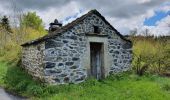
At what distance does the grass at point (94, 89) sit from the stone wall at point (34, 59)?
1.37 feet

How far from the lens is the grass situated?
1123cm

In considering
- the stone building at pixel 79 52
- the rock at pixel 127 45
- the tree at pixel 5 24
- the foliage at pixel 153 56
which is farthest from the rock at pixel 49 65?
the tree at pixel 5 24

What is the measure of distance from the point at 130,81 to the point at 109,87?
212cm

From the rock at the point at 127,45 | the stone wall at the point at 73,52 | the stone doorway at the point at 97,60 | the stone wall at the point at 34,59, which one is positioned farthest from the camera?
the rock at the point at 127,45

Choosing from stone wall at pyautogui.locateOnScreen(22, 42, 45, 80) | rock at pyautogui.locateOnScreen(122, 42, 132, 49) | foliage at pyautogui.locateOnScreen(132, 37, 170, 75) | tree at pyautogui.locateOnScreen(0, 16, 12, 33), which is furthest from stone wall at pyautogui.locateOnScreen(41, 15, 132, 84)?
tree at pyautogui.locateOnScreen(0, 16, 12, 33)

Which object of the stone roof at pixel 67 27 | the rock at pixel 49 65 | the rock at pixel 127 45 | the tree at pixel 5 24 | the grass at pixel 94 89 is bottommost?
the grass at pixel 94 89

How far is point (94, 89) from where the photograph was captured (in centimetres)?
1245

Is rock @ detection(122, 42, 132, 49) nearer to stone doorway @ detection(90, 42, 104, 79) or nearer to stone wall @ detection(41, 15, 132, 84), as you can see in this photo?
stone wall @ detection(41, 15, 132, 84)

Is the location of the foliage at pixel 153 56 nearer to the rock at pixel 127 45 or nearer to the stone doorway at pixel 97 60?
the rock at pixel 127 45

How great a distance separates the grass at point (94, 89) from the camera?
36.8ft

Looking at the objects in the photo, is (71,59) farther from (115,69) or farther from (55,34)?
(115,69)

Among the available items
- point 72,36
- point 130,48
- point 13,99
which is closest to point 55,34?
point 72,36

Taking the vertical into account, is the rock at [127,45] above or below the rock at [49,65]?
above

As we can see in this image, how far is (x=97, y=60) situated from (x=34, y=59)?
3.56 metres
